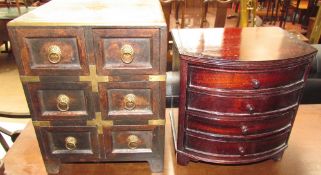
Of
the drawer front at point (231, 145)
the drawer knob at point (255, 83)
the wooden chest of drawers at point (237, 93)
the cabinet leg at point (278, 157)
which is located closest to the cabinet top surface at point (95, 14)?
the wooden chest of drawers at point (237, 93)

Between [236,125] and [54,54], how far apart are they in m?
0.79

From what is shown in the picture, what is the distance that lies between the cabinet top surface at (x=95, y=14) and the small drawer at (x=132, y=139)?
44 centimetres

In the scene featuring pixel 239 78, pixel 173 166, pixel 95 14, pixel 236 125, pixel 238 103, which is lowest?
pixel 173 166

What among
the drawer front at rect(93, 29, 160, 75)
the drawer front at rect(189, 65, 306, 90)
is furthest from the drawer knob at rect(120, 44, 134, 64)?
the drawer front at rect(189, 65, 306, 90)

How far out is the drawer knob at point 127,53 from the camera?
3.15 feet

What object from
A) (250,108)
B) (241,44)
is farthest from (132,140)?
(241,44)

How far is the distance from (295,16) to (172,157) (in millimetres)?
3201

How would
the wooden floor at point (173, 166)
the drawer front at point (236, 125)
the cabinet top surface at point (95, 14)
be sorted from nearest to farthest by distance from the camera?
the cabinet top surface at point (95, 14), the drawer front at point (236, 125), the wooden floor at point (173, 166)

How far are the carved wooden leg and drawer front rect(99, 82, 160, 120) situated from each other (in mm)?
346

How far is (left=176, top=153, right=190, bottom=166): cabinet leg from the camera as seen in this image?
49.6 inches

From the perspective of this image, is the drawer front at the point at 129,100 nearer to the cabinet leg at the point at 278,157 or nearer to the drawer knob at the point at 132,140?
the drawer knob at the point at 132,140

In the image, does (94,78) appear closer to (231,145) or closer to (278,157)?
(231,145)

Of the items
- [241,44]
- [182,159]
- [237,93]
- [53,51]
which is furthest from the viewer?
[182,159]

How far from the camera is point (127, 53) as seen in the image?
963 mm
